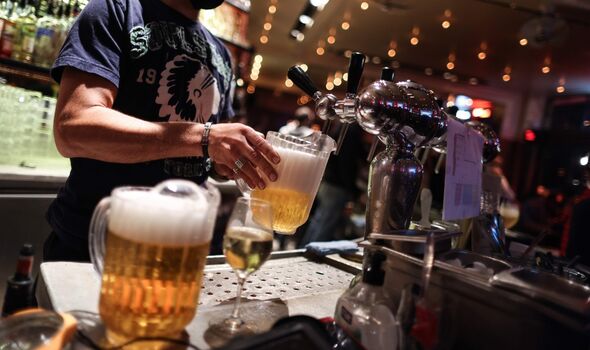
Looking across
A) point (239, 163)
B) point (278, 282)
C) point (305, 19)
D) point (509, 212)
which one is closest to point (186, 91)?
point (239, 163)

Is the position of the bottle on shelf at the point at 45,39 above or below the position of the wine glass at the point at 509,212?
above

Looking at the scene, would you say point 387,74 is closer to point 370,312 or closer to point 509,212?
point 370,312

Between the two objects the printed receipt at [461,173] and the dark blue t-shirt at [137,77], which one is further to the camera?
the dark blue t-shirt at [137,77]

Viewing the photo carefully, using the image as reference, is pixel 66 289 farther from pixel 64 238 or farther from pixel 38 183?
pixel 38 183

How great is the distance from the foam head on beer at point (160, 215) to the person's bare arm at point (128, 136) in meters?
0.32

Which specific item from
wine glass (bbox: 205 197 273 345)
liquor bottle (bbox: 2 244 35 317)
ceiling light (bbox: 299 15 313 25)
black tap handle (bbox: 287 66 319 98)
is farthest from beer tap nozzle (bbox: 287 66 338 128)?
ceiling light (bbox: 299 15 313 25)

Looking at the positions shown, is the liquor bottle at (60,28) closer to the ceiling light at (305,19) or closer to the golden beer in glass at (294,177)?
the golden beer in glass at (294,177)

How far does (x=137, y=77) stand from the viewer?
4.18 ft

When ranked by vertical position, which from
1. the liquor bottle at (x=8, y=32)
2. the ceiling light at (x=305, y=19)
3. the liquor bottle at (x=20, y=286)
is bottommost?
the liquor bottle at (x=20, y=286)

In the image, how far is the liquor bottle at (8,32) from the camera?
8.65ft

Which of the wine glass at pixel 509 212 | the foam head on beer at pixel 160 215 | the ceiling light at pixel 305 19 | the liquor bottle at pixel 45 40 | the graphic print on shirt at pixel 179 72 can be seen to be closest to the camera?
the foam head on beer at pixel 160 215

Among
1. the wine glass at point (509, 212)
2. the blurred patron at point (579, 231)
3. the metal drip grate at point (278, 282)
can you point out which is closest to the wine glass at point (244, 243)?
the metal drip grate at point (278, 282)

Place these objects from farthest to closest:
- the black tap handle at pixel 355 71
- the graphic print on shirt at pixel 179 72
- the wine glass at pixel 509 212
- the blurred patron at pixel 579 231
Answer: the blurred patron at pixel 579 231, the wine glass at pixel 509 212, the graphic print on shirt at pixel 179 72, the black tap handle at pixel 355 71

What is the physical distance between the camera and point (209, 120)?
58.4 inches
